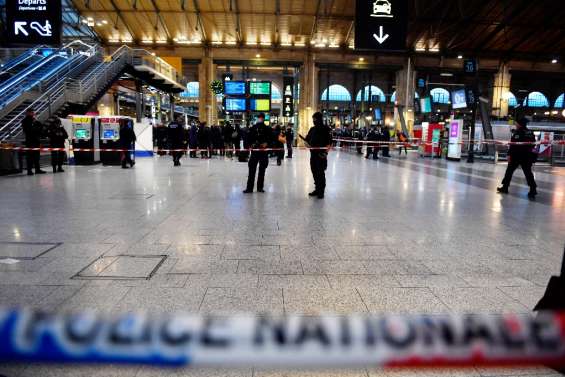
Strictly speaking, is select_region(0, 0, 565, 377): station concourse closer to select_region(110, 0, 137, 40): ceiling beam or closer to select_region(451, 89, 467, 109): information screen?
select_region(451, 89, 467, 109): information screen

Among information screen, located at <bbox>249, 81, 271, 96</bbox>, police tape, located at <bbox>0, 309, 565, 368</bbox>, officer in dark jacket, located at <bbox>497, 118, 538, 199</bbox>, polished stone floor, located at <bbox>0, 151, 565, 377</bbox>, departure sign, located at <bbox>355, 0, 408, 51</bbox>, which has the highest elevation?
information screen, located at <bbox>249, 81, 271, 96</bbox>

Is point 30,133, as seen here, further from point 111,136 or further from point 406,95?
point 406,95

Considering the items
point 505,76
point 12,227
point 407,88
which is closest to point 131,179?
point 12,227

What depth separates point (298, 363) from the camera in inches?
37.2

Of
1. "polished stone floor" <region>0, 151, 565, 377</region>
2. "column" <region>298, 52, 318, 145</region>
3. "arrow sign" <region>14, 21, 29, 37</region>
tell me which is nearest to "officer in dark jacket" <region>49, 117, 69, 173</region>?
"polished stone floor" <region>0, 151, 565, 377</region>

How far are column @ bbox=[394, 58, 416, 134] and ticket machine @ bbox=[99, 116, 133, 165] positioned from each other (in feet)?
93.8

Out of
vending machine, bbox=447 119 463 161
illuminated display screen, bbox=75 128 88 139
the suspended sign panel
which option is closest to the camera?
illuminated display screen, bbox=75 128 88 139

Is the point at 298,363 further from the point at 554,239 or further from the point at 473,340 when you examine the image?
the point at 554,239

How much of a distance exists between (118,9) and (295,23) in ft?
46.2

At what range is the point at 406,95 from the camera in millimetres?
39250

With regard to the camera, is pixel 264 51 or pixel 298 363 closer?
pixel 298 363

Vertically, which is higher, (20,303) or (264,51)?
(264,51)

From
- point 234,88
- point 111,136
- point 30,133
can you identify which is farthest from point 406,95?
point 30,133

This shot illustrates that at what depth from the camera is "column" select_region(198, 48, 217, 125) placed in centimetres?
3728
